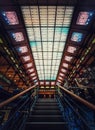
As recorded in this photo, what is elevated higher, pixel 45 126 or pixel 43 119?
pixel 43 119

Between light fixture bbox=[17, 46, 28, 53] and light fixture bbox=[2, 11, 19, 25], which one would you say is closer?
light fixture bbox=[2, 11, 19, 25]

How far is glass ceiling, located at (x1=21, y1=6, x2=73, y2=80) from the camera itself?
7523mm

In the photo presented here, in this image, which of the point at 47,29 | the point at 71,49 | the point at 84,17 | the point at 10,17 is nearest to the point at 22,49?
the point at 47,29

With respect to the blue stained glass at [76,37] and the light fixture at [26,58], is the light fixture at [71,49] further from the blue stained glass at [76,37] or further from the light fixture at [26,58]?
the light fixture at [26,58]

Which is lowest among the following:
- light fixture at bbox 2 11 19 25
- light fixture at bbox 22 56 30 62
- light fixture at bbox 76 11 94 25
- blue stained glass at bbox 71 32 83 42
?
light fixture at bbox 76 11 94 25

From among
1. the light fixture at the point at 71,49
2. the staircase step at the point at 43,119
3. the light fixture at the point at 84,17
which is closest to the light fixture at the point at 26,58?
the light fixture at the point at 71,49

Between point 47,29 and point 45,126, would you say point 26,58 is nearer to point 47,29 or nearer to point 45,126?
point 47,29

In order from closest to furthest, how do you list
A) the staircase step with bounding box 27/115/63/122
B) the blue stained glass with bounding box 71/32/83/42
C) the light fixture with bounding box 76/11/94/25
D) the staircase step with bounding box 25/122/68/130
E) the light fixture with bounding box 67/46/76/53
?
the staircase step with bounding box 25/122/68/130, the staircase step with bounding box 27/115/63/122, the light fixture with bounding box 76/11/94/25, the blue stained glass with bounding box 71/32/83/42, the light fixture with bounding box 67/46/76/53

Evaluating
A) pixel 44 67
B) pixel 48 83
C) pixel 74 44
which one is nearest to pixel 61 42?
pixel 74 44

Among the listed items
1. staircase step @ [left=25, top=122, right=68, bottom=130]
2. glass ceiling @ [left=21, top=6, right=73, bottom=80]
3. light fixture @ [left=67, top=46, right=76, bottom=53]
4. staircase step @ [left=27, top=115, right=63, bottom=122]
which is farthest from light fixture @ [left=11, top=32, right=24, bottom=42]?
staircase step @ [left=25, top=122, right=68, bottom=130]

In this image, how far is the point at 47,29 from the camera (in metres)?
9.07

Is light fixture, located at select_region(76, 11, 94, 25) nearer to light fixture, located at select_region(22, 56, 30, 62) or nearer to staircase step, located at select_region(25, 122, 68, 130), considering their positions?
staircase step, located at select_region(25, 122, 68, 130)

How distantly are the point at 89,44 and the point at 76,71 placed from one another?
381 cm

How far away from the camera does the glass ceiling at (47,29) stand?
7523 mm
